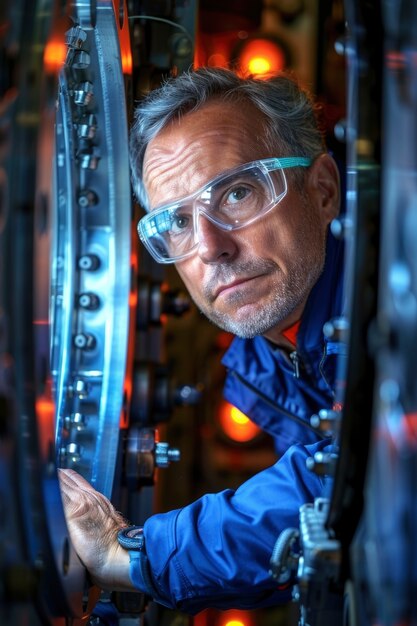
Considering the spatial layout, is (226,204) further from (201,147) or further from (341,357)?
(341,357)

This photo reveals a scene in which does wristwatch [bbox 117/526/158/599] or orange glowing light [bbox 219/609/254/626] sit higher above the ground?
wristwatch [bbox 117/526/158/599]

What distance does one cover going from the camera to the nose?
177cm

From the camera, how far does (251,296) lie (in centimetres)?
188

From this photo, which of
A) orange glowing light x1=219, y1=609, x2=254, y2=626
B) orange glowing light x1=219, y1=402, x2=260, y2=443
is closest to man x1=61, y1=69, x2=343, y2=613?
orange glowing light x1=219, y1=609, x2=254, y2=626

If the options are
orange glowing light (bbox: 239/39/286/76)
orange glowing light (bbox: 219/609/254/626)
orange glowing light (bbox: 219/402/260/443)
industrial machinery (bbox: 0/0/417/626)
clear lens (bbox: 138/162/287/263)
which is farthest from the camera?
orange glowing light (bbox: 219/402/260/443)

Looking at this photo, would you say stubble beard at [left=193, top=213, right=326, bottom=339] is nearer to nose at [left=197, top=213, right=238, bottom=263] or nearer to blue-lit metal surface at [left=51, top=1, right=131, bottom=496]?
nose at [left=197, top=213, right=238, bottom=263]

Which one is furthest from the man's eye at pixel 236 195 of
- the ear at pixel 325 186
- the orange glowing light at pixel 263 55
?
the orange glowing light at pixel 263 55

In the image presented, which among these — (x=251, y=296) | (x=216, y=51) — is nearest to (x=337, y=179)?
(x=251, y=296)

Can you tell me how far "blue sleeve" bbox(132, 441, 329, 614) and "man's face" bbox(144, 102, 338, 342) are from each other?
1.41ft

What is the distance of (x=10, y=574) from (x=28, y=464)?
0.46 feet

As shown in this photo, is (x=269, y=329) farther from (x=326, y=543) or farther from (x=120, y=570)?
(x=326, y=543)

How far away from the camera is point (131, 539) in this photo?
1530 mm

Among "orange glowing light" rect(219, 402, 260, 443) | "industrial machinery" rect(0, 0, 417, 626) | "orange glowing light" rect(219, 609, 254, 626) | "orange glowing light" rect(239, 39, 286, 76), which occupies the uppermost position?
"orange glowing light" rect(239, 39, 286, 76)

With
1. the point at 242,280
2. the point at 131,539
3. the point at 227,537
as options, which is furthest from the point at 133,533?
the point at 242,280
